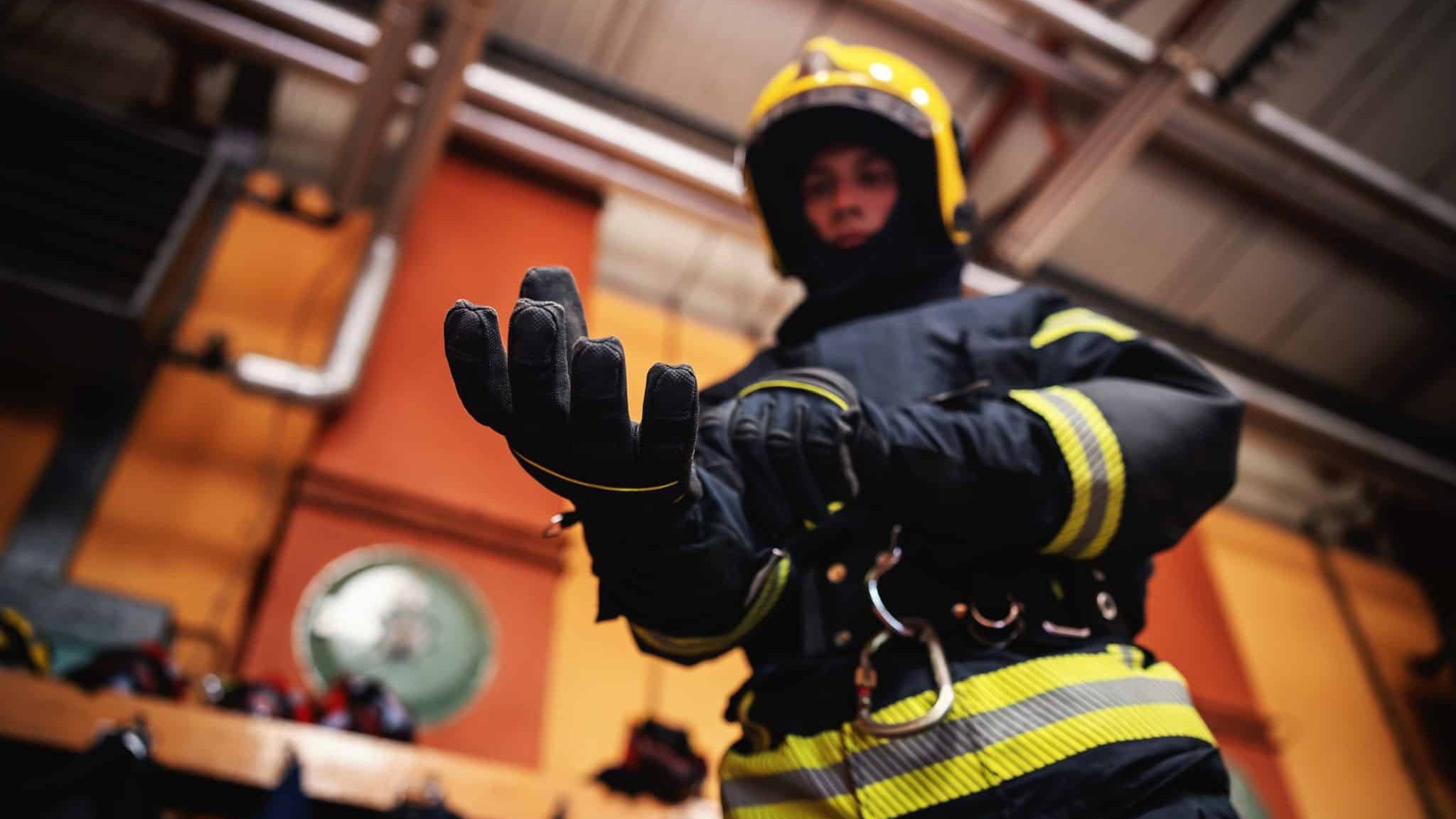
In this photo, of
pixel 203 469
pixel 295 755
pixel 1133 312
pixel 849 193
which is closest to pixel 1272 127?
pixel 1133 312

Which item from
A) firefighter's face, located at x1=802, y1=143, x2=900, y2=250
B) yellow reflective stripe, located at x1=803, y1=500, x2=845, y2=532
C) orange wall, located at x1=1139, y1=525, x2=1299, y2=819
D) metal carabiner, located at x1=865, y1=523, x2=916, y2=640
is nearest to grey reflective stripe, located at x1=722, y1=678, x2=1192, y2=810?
metal carabiner, located at x1=865, y1=523, x2=916, y2=640

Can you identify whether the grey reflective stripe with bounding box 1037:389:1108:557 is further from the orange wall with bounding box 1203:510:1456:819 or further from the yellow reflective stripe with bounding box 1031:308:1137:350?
the orange wall with bounding box 1203:510:1456:819

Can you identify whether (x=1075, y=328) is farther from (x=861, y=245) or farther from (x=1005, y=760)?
(x=1005, y=760)

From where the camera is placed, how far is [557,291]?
0.92m

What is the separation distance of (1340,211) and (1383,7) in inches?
40.4

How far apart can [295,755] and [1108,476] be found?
6.05 ft

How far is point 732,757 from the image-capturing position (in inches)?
48.4

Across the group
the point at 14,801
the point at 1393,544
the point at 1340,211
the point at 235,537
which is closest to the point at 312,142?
the point at 235,537

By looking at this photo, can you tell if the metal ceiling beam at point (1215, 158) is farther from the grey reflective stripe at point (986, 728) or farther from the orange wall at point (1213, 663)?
the grey reflective stripe at point (986, 728)

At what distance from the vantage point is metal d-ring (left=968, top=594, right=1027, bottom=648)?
3.60ft

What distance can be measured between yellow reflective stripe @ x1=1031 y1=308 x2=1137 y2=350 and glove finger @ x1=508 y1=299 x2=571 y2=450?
2.57ft

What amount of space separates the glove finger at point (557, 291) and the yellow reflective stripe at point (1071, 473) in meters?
0.54

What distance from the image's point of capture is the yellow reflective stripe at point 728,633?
3.74 feet

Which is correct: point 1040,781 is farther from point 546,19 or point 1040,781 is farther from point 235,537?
point 546,19
